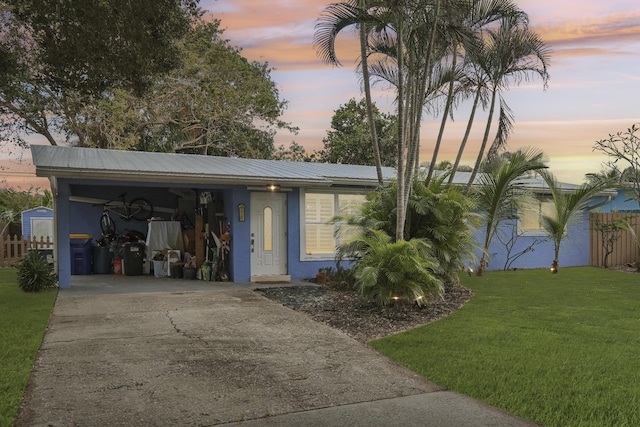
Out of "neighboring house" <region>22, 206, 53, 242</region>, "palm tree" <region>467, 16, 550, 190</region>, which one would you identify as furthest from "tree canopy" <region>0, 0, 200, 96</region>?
"neighboring house" <region>22, 206, 53, 242</region>

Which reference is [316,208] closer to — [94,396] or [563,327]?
[563,327]

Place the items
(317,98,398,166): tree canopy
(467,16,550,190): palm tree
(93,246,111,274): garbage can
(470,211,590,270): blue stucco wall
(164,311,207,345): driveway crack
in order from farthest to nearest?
1. (317,98,398,166): tree canopy
2. (470,211,590,270): blue stucco wall
3. (93,246,111,274): garbage can
4. (467,16,550,190): palm tree
5. (164,311,207,345): driveway crack

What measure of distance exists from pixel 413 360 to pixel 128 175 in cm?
755

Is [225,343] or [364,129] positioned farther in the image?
[364,129]

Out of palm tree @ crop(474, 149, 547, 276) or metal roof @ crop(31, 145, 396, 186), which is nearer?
metal roof @ crop(31, 145, 396, 186)

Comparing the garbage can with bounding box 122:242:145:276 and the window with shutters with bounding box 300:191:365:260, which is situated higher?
the window with shutters with bounding box 300:191:365:260

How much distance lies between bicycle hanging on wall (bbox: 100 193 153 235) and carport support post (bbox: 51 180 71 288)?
408cm

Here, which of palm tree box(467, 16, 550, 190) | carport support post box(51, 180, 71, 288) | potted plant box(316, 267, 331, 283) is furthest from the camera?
potted plant box(316, 267, 331, 283)

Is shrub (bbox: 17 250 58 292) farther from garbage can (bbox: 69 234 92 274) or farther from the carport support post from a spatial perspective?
garbage can (bbox: 69 234 92 274)

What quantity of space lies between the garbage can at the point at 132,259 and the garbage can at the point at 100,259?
3.40ft

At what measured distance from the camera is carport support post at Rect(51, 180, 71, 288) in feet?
35.3

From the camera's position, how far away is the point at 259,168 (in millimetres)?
13312

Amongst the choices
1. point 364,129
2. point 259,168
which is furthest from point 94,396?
point 364,129

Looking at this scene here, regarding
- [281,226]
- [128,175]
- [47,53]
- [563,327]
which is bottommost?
[563,327]
